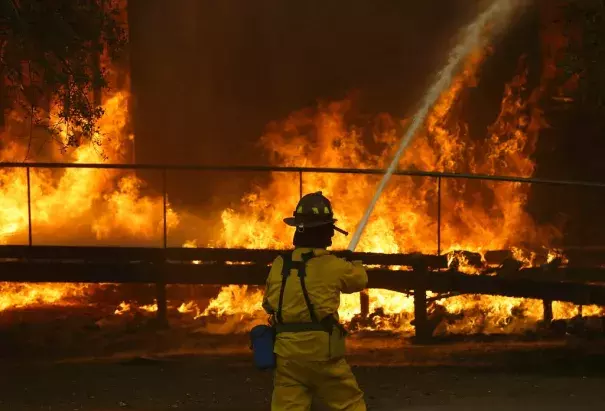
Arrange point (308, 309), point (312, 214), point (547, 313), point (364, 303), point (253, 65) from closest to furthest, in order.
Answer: point (308, 309), point (312, 214), point (547, 313), point (364, 303), point (253, 65)

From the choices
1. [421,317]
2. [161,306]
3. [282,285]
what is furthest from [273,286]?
[161,306]

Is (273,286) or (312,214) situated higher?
(312,214)

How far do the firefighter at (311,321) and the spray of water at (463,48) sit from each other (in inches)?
343

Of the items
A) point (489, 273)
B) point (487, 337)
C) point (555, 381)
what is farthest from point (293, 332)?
point (489, 273)

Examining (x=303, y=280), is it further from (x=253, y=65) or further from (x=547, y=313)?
(x=253, y=65)

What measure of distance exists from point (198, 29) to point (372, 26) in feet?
8.69

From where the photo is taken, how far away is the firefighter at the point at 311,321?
17.3 feet

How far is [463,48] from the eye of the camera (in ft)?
47.3

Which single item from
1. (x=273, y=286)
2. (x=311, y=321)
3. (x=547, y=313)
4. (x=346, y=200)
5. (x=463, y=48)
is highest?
(x=463, y=48)

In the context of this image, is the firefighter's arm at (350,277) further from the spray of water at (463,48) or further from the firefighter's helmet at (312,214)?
the spray of water at (463,48)

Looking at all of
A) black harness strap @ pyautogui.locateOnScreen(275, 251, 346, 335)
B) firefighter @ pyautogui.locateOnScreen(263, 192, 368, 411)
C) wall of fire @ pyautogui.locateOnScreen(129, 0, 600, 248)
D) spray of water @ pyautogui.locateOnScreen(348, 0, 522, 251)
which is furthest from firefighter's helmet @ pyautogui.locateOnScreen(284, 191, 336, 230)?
wall of fire @ pyautogui.locateOnScreen(129, 0, 600, 248)

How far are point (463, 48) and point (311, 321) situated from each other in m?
9.86

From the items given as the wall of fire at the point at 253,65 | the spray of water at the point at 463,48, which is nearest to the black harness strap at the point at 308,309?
the spray of water at the point at 463,48

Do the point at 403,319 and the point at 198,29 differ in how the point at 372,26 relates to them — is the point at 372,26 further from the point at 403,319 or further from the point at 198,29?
the point at 403,319
